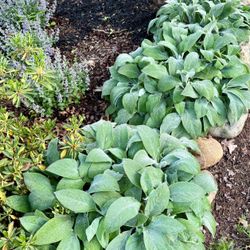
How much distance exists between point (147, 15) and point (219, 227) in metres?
2.59

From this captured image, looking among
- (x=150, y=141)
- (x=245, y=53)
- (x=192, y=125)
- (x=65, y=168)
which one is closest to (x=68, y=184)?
(x=65, y=168)

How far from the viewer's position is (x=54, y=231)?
2566 mm

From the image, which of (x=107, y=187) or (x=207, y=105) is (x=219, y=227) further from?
(x=107, y=187)

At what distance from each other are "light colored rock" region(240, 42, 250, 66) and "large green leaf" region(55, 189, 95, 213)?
233 cm

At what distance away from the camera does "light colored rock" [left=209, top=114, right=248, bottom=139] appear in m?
3.87

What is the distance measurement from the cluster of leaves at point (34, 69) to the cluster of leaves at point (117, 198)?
1.85ft

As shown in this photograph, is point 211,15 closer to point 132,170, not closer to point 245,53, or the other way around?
point 245,53

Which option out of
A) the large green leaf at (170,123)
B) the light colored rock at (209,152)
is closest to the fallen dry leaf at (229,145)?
the light colored rock at (209,152)

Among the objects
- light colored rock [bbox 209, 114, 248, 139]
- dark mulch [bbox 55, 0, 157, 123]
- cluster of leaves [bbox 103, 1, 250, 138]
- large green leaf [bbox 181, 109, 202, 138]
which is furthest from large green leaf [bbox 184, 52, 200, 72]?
dark mulch [bbox 55, 0, 157, 123]

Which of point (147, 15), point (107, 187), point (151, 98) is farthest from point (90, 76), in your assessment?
point (107, 187)

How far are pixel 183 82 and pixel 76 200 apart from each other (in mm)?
1499

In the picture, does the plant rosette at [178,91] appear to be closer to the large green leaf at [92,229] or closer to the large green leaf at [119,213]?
the large green leaf at [119,213]

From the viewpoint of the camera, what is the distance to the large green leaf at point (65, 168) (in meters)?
2.72

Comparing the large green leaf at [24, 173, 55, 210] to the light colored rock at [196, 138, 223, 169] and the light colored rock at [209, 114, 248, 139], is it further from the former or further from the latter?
the light colored rock at [209, 114, 248, 139]
